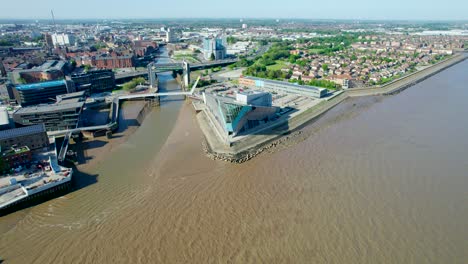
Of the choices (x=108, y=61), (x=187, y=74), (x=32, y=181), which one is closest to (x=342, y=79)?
(x=187, y=74)

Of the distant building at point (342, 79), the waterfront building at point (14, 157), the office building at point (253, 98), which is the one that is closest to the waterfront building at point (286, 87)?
the distant building at point (342, 79)

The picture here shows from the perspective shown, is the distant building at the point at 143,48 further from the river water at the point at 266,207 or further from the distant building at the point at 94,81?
the river water at the point at 266,207

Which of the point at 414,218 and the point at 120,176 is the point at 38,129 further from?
the point at 414,218

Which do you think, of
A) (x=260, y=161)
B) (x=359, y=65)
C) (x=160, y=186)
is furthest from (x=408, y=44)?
(x=160, y=186)

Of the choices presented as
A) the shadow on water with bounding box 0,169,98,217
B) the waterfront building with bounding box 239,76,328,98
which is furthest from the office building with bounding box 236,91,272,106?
the shadow on water with bounding box 0,169,98,217

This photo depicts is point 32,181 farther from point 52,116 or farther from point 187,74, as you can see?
point 187,74

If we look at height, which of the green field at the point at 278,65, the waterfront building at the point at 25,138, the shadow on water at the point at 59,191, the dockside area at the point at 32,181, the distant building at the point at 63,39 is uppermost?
the distant building at the point at 63,39
